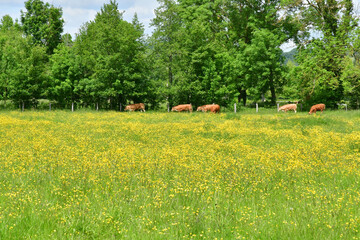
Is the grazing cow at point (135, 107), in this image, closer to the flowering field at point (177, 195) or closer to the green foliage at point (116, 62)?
the green foliage at point (116, 62)

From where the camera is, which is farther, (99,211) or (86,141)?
(86,141)

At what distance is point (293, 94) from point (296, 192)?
116ft

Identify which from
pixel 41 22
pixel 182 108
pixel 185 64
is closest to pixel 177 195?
pixel 182 108

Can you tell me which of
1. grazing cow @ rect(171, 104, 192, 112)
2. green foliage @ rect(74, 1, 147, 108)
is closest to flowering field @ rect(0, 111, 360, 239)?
grazing cow @ rect(171, 104, 192, 112)

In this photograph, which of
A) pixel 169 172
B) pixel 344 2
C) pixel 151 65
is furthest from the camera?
pixel 151 65

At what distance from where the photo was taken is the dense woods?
36350 mm

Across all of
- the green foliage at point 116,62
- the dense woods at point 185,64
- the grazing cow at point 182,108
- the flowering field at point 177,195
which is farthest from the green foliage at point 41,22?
the flowering field at point 177,195

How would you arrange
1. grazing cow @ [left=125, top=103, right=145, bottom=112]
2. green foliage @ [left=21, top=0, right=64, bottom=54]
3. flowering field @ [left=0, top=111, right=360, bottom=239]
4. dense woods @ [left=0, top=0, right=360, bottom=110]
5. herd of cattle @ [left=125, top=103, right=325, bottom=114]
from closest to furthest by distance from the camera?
flowering field @ [left=0, top=111, right=360, bottom=239] < herd of cattle @ [left=125, top=103, right=325, bottom=114] < dense woods @ [left=0, top=0, right=360, bottom=110] < grazing cow @ [left=125, top=103, right=145, bottom=112] < green foliage @ [left=21, top=0, right=64, bottom=54]

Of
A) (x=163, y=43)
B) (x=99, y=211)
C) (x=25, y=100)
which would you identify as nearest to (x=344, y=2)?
(x=163, y=43)

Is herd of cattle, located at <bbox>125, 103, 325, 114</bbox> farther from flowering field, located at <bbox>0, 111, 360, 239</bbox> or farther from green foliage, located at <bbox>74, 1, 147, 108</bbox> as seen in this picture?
flowering field, located at <bbox>0, 111, 360, 239</bbox>

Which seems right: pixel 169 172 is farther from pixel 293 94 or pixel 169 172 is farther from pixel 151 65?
pixel 293 94

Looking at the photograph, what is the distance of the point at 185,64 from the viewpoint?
37719 millimetres

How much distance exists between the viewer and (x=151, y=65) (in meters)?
38.9

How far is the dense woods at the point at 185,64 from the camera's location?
36.3 meters
